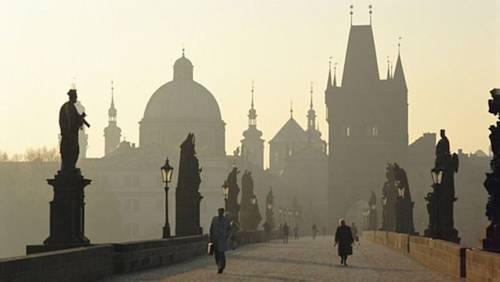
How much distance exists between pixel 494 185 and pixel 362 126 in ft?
543

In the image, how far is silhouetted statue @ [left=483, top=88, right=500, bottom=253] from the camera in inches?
1054

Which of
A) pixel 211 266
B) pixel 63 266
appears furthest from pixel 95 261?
pixel 211 266

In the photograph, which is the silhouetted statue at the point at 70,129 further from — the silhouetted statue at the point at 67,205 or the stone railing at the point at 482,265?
the stone railing at the point at 482,265

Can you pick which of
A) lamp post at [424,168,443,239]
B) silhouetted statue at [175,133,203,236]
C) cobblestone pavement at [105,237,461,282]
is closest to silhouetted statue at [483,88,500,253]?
cobblestone pavement at [105,237,461,282]

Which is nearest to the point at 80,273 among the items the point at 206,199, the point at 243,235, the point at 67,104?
the point at 67,104

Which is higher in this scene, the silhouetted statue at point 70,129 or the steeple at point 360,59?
Answer: the steeple at point 360,59

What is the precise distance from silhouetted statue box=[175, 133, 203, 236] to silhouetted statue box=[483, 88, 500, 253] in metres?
26.8

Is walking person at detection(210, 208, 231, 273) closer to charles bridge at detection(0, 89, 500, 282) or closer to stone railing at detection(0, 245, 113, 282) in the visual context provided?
charles bridge at detection(0, 89, 500, 282)

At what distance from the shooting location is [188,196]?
54.2m

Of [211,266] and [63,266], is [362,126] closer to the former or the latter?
[211,266]

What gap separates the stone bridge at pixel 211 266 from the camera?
24281 mm

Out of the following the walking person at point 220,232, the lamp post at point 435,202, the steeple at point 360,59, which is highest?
the steeple at point 360,59

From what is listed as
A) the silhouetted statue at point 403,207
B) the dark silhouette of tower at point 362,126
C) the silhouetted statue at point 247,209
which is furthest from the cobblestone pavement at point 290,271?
the dark silhouette of tower at point 362,126

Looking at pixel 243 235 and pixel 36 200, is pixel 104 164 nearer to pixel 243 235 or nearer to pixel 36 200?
pixel 36 200
